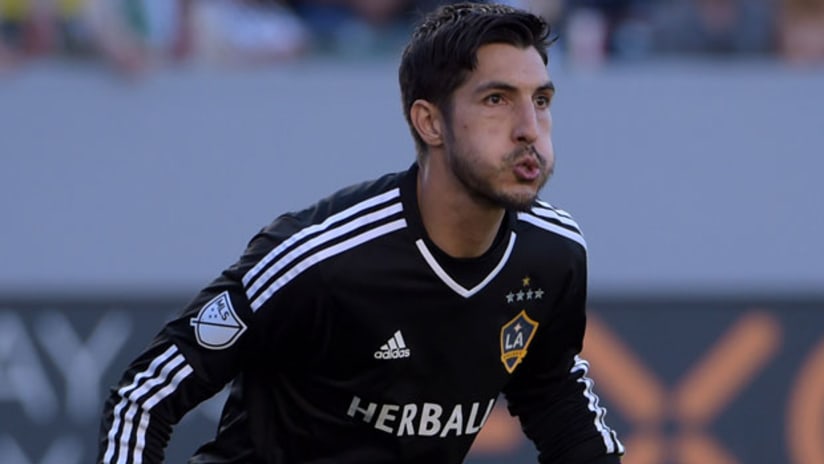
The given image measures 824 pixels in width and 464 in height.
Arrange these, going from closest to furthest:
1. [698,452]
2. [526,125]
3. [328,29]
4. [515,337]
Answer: [526,125] → [515,337] → [698,452] → [328,29]

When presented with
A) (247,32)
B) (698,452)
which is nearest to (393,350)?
(698,452)

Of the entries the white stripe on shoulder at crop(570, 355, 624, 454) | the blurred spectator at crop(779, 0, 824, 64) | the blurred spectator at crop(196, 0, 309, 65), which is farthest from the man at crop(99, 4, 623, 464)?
the blurred spectator at crop(779, 0, 824, 64)

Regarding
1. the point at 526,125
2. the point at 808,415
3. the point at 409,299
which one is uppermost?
the point at 526,125

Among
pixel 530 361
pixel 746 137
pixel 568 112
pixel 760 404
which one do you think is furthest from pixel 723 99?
pixel 530 361

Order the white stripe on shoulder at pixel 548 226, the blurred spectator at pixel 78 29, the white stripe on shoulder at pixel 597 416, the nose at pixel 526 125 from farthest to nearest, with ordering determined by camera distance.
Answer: the blurred spectator at pixel 78 29
the white stripe on shoulder at pixel 597 416
the white stripe on shoulder at pixel 548 226
the nose at pixel 526 125

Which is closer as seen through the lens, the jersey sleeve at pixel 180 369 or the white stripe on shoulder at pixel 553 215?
the jersey sleeve at pixel 180 369

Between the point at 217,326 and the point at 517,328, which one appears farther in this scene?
the point at 517,328

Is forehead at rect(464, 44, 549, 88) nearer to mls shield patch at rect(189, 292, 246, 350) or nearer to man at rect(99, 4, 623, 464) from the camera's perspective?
man at rect(99, 4, 623, 464)

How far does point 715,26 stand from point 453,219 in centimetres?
435

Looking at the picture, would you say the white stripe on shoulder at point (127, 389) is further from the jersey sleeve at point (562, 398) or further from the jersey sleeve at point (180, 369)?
the jersey sleeve at point (562, 398)

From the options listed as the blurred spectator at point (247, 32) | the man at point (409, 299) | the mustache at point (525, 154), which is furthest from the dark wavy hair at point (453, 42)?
the blurred spectator at point (247, 32)

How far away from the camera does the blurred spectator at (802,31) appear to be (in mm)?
8133

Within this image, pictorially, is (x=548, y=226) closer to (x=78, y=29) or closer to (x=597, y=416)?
(x=597, y=416)

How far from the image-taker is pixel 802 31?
8.16m
